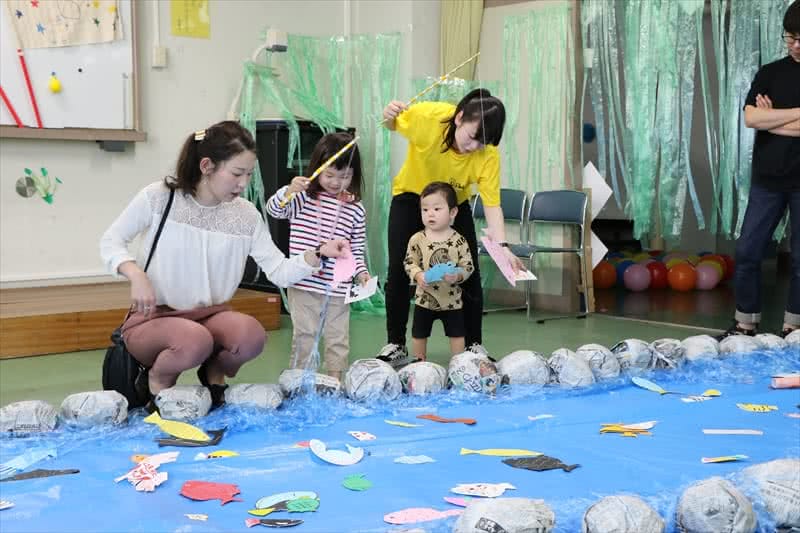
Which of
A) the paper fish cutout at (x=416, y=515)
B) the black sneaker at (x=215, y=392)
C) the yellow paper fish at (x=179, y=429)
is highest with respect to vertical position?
the black sneaker at (x=215, y=392)

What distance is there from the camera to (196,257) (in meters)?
2.57

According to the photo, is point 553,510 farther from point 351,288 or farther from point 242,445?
point 351,288

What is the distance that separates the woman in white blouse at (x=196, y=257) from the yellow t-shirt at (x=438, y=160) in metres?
0.84

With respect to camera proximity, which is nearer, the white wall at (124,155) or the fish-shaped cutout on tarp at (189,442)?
the fish-shaped cutout on tarp at (189,442)

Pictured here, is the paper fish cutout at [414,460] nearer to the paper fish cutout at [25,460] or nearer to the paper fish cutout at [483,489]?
the paper fish cutout at [483,489]

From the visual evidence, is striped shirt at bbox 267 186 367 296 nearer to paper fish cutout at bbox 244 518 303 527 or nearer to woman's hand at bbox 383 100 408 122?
woman's hand at bbox 383 100 408 122

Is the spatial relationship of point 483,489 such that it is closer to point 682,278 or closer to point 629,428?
point 629,428

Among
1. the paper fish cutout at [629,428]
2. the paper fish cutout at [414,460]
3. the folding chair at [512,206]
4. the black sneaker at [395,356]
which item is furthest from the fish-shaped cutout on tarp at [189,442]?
the folding chair at [512,206]

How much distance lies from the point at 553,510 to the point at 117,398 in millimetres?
1237

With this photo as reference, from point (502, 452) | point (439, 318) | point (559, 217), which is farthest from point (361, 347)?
point (502, 452)

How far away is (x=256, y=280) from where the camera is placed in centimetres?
544

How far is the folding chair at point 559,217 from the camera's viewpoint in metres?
5.20

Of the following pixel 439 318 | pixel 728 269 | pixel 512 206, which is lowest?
pixel 728 269

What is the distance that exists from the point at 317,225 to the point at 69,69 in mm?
2495
